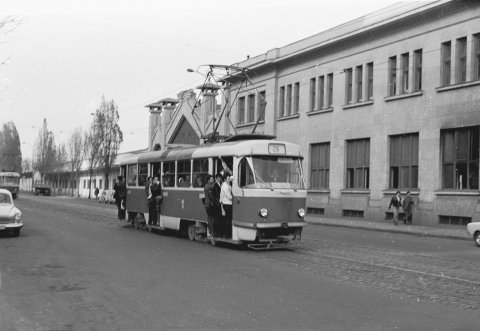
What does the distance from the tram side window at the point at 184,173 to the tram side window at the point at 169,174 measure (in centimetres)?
42

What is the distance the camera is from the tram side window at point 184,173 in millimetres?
18622

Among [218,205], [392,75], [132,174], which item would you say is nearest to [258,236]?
[218,205]

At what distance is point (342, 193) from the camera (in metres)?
38.0

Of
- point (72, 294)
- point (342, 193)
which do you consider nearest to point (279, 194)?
point (72, 294)

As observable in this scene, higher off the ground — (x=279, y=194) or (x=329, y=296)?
(x=279, y=194)

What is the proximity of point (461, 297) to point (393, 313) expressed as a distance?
190 centimetres

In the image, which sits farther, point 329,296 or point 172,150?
point 172,150

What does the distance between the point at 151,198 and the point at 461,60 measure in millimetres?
17978

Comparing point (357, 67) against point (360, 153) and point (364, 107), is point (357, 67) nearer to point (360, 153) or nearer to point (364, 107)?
point (364, 107)

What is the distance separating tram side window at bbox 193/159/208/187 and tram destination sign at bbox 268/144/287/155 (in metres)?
2.33

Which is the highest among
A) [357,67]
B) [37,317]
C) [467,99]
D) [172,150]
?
[357,67]

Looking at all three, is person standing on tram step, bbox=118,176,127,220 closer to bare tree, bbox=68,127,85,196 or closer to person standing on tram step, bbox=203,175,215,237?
person standing on tram step, bbox=203,175,215,237

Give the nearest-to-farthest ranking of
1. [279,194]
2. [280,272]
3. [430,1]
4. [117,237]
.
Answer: [280,272] → [279,194] → [117,237] → [430,1]

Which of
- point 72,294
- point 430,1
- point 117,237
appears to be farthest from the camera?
point 430,1
